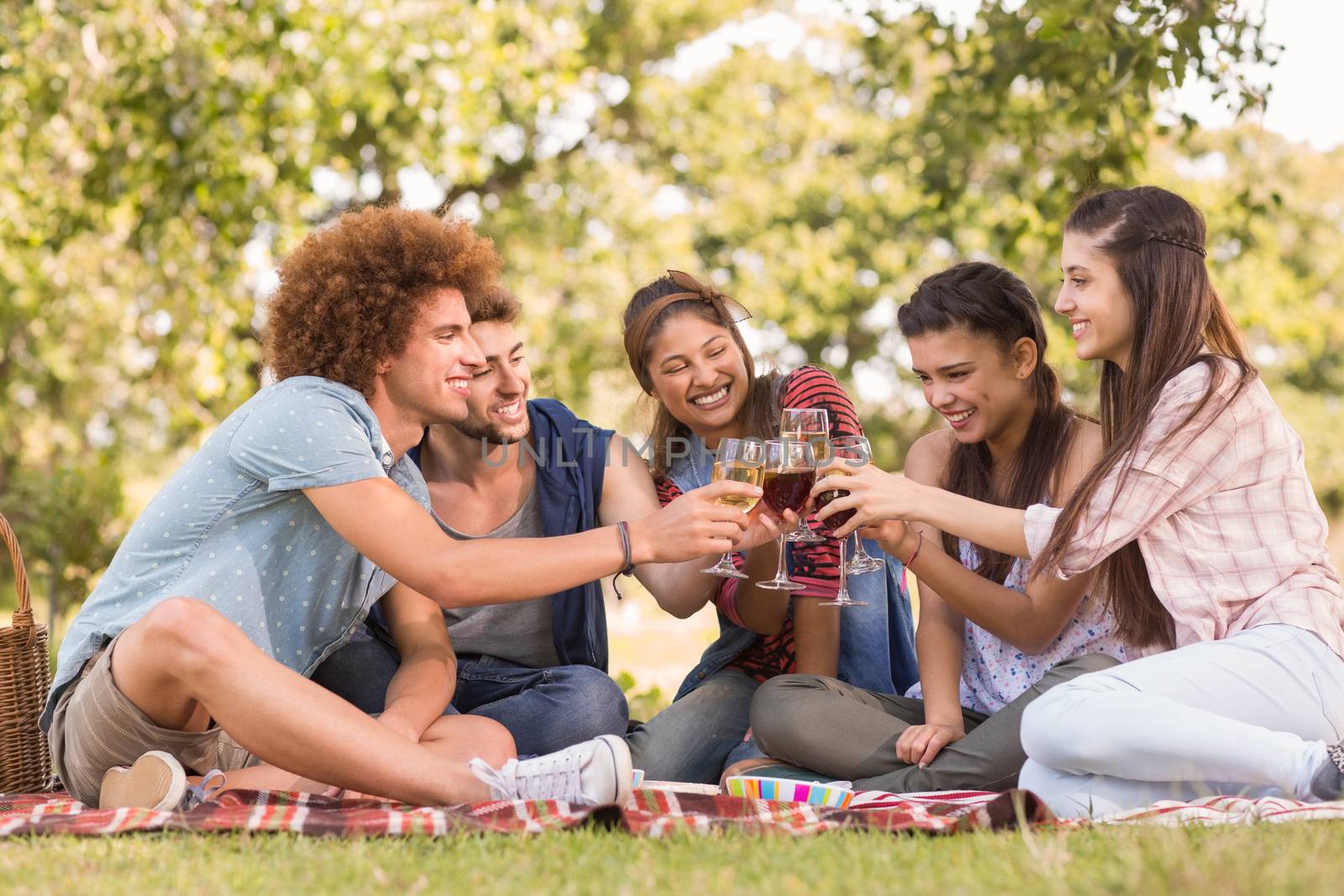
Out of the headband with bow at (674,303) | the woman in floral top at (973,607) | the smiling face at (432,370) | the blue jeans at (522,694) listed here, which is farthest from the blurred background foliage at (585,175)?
the blue jeans at (522,694)

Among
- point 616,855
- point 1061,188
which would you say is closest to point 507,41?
point 1061,188

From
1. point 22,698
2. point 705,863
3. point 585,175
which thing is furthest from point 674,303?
point 585,175

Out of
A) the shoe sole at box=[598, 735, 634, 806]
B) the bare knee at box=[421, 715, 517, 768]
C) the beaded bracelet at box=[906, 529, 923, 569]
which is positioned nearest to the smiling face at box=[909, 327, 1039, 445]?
the beaded bracelet at box=[906, 529, 923, 569]

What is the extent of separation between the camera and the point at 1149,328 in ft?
10.8

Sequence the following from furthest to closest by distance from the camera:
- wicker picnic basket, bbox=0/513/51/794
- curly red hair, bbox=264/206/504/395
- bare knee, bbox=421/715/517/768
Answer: wicker picnic basket, bbox=0/513/51/794
curly red hair, bbox=264/206/504/395
bare knee, bbox=421/715/517/768

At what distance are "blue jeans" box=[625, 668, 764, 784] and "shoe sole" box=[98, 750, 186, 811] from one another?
1.37 meters

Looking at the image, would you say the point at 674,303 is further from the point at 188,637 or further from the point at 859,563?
the point at 188,637

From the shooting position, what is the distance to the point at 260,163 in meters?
7.63

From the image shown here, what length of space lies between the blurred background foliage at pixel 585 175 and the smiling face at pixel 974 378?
31.4 inches

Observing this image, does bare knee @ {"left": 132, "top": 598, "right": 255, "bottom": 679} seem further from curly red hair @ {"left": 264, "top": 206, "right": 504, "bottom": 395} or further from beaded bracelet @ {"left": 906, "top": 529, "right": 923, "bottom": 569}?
beaded bracelet @ {"left": 906, "top": 529, "right": 923, "bottom": 569}

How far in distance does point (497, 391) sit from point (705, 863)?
193cm

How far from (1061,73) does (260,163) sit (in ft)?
15.3

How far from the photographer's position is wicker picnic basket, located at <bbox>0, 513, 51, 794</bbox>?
3830mm

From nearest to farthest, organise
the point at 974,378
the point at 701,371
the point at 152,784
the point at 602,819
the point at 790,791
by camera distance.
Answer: the point at 602,819
the point at 152,784
the point at 790,791
the point at 974,378
the point at 701,371
